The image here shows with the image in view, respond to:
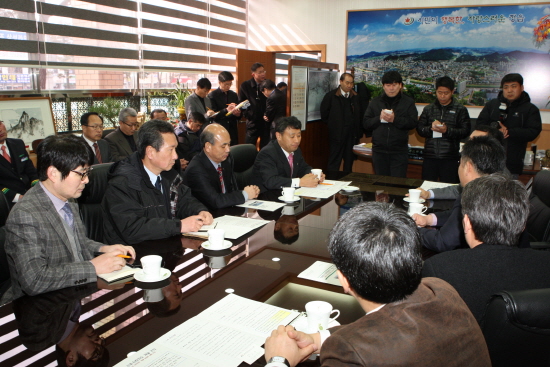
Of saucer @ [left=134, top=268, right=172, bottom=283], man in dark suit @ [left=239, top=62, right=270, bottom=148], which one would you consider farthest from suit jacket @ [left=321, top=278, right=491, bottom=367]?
man in dark suit @ [left=239, top=62, right=270, bottom=148]

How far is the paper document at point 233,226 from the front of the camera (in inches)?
81.0

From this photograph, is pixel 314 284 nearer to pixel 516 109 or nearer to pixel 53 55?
pixel 516 109

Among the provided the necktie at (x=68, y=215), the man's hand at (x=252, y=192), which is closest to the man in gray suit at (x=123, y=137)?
the man's hand at (x=252, y=192)

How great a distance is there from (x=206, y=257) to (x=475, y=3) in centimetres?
644

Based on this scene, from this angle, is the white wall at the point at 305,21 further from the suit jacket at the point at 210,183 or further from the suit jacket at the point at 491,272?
the suit jacket at the point at 491,272

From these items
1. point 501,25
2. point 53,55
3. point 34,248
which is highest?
point 501,25

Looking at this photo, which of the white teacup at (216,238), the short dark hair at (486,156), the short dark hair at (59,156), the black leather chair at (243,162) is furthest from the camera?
the black leather chair at (243,162)

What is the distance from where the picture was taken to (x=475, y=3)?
6.49 meters

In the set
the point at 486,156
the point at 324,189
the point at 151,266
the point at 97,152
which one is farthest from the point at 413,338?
the point at 97,152

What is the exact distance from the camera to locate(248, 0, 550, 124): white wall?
735cm

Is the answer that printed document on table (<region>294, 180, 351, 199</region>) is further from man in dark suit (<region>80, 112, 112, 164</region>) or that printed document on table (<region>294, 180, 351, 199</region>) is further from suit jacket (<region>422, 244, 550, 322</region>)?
man in dark suit (<region>80, 112, 112, 164</region>)

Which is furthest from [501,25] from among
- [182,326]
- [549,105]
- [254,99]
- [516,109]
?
[182,326]

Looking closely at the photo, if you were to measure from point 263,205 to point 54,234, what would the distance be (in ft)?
4.02

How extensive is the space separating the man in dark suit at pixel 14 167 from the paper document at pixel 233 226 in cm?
213
